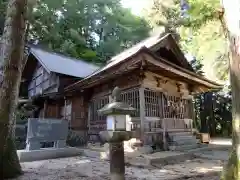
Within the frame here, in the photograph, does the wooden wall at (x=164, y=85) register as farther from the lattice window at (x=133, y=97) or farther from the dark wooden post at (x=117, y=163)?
the dark wooden post at (x=117, y=163)

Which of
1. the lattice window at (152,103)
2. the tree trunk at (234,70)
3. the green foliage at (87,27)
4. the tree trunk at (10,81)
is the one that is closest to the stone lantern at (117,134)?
the tree trunk at (234,70)

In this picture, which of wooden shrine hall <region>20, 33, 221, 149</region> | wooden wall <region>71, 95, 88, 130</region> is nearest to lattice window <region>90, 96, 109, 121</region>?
wooden shrine hall <region>20, 33, 221, 149</region>

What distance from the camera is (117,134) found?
418 cm

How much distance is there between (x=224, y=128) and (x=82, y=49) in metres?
18.1

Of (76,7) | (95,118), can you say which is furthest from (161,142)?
(76,7)

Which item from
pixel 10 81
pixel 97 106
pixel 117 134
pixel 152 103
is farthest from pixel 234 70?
pixel 97 106

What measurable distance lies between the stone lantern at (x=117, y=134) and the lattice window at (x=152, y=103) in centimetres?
506

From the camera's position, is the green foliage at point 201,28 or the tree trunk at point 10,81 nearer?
the tree trunk at point 10,81

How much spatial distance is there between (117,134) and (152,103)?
578cm

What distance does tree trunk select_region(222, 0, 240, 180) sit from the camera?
140 inches

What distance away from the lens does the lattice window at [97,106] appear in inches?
446

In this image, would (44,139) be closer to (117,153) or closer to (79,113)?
(79,113)

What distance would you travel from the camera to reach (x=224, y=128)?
22422 mm

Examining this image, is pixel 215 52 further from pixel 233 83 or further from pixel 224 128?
pixel 224 128
